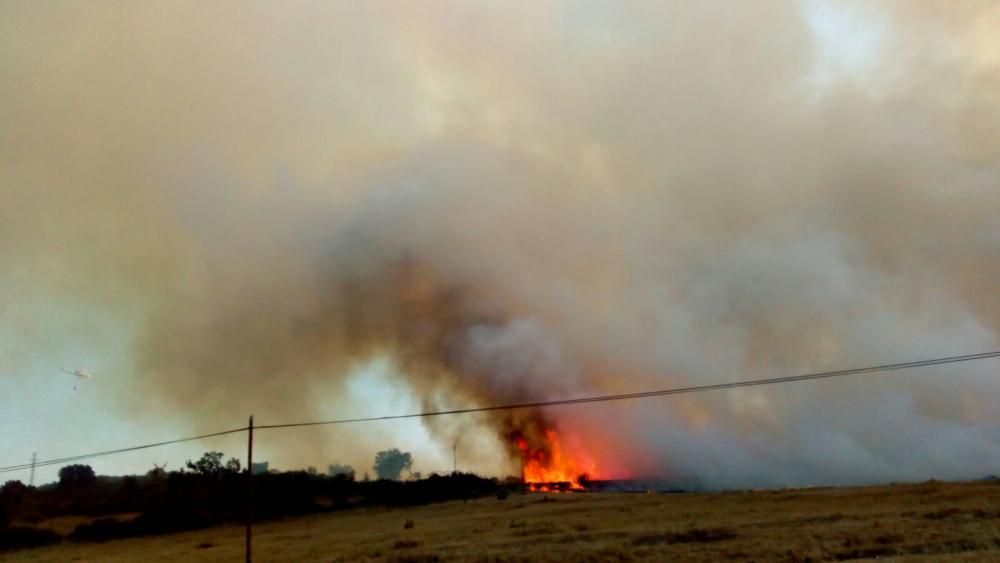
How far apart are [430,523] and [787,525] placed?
4086 cm

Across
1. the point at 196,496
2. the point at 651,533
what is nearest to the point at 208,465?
the point at 196,496

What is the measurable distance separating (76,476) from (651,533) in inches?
5344

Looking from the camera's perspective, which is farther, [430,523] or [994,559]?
[430,523]

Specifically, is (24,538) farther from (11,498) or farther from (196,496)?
(11,498)

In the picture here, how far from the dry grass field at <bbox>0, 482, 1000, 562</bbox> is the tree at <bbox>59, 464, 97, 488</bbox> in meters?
55.5

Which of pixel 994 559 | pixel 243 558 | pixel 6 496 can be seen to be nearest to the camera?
pixel 994 559

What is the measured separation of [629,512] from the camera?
69.6 m

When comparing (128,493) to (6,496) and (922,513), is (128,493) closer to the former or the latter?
(6,496)

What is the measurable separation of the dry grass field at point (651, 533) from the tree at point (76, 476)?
5549 centimetres

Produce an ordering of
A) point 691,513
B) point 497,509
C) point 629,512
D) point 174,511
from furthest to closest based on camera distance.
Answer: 1. point 174,511
2. point 497,509
3. point 629,512
4. point 691,513

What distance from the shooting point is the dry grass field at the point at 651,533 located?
3897cm

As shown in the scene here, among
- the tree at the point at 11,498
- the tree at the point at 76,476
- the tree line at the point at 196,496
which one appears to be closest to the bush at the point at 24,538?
the tree line at the point at 196,496

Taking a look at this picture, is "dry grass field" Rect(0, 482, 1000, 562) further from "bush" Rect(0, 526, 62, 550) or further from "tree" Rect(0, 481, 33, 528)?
"tree" Rect(0, 481, 33, 528)

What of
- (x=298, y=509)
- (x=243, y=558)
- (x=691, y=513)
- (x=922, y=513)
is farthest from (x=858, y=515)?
(x=298, y=509)
